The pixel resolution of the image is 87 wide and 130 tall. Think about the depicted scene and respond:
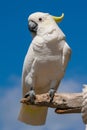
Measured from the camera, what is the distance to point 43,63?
4.21 metres

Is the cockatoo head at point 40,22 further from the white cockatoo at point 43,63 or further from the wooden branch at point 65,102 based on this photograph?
the wooden branch at point 65,102

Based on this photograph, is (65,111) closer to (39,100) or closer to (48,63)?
(39,100)

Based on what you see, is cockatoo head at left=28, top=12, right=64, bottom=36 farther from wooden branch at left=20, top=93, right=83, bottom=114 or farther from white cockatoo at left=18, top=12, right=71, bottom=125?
wooden branch at left=20, top=93, right=83, bottom=114

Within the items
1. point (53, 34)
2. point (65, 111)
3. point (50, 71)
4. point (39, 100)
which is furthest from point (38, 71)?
point (65, 111)

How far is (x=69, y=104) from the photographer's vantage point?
3.23 metres

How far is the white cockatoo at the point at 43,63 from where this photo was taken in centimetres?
423

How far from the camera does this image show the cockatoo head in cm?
444

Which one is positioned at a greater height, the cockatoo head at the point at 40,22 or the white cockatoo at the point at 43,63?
the cockatoo head at the point at 40,22

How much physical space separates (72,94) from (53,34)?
50.1 inches

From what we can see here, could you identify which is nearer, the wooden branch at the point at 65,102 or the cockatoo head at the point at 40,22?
the wooden branch at the point at 65,102

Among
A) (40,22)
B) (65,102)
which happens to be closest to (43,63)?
(40,22)

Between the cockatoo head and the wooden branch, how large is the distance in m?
1.15

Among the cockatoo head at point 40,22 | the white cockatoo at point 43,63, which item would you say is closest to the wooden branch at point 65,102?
the white cockatoo at point 43,63

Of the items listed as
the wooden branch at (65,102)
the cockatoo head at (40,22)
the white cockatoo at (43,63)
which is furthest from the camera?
the cockatoo head at (40,22)
